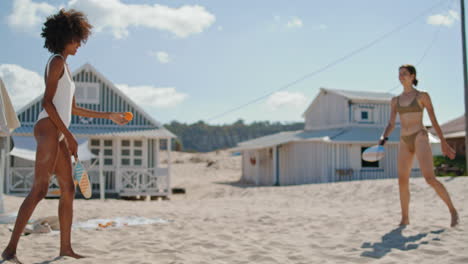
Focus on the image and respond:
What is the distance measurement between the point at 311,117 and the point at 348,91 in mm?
2775

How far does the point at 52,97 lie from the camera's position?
3299 millimetres

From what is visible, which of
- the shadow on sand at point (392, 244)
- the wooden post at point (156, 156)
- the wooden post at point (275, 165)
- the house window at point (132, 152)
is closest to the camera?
the shadow on sand at point (392, 244)

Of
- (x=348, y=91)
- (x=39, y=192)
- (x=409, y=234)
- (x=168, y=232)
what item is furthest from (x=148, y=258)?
(x=348, y=91)

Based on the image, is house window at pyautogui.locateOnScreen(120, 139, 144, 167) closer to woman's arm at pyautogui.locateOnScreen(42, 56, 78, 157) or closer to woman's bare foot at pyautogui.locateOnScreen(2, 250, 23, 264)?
woman's arm at pyautogui.locateOnScreen(42, 56, 78, 157)

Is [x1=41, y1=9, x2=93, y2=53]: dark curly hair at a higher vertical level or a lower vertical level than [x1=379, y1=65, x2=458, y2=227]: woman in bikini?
higher

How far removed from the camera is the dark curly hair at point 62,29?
3.43 metres

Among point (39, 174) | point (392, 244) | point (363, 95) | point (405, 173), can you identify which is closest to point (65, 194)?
point (39, 174)

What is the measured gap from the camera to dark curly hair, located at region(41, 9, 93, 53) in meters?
3.43

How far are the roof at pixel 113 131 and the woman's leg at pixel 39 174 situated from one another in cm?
1193

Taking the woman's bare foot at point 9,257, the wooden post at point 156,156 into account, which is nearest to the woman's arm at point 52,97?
the woman's bare foot at point 9,257

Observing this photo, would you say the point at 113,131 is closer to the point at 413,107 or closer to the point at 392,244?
the point at 413,107

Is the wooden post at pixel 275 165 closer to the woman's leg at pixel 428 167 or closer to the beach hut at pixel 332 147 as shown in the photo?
the beach hut at pixel 332 147

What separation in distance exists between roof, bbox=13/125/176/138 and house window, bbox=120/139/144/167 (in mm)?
730

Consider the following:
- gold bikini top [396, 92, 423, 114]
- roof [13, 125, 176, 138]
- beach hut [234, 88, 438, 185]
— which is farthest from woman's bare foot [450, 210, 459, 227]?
beach hut [234, 88, 438, 185]
